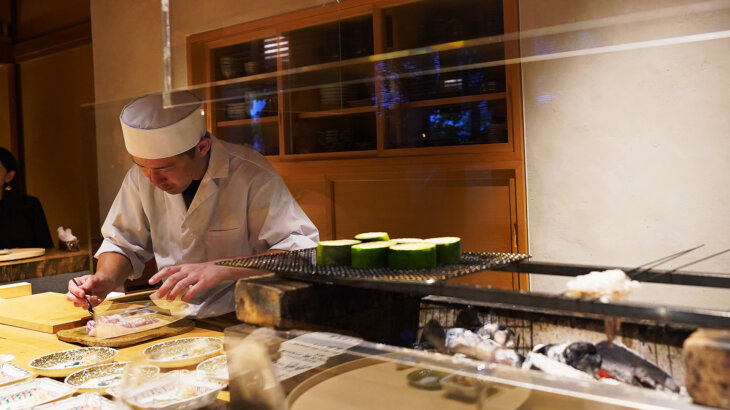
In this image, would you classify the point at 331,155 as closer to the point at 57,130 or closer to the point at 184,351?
the point at 184,351

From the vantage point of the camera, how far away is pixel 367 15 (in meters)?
2.48

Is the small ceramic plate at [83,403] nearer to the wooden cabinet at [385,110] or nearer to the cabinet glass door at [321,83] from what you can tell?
the wooden cabinet at [385,110]

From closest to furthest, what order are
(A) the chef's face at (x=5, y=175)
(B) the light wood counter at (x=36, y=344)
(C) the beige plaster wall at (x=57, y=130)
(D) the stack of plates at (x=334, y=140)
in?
(B) the light wood counter at (x=36, y=344) → (D) the stack of plates at (x=334, y=140) → (A) the chef's face at (x=5, y=175) → (C) the beige plaster wall at (x=57, y=130)

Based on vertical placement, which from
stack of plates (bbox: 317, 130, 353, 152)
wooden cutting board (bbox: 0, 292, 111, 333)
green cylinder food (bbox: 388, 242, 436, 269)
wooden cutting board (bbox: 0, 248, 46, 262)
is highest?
stack of plates (bbox: 317, 130, 353, 152)

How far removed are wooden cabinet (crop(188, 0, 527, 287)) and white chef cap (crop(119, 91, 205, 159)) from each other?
0.21 feet

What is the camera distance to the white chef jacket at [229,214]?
1.86 m

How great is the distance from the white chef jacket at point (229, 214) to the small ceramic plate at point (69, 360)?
31 centimetres

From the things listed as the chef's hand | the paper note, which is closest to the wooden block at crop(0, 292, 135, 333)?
the chef's hand

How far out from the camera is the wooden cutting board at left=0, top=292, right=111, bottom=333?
184 cm

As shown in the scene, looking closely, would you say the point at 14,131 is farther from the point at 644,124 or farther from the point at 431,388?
the point at 431,388

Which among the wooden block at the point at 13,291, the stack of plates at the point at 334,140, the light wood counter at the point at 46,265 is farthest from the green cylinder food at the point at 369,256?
the light wood counter at the point at 46,265

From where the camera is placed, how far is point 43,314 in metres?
1.96

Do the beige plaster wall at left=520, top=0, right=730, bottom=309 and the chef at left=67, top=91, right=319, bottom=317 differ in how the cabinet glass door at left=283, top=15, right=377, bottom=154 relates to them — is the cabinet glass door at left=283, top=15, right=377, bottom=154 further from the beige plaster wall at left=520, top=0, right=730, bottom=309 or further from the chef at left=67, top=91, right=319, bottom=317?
the beige plaster wall at left=520, top=0, right=730, bottom=309

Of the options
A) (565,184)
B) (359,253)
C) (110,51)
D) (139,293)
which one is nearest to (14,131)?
(110,51)
